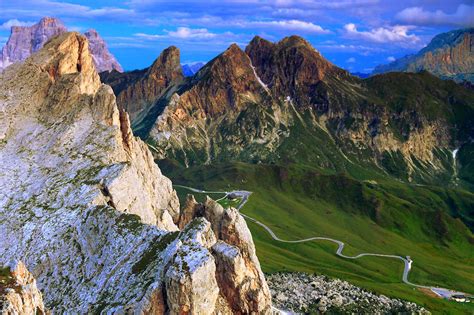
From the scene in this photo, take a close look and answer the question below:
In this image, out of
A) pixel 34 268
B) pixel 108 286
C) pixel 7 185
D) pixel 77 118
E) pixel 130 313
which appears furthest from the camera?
pixel 77 118

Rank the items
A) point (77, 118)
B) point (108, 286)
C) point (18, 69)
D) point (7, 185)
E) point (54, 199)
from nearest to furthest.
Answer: point (108, 286)
point (54, 199)
point (7, 185)
point (77, 118)
point (18, 69)

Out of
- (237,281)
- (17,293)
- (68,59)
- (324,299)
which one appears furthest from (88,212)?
(68,59)

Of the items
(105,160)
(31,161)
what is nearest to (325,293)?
(105,160)

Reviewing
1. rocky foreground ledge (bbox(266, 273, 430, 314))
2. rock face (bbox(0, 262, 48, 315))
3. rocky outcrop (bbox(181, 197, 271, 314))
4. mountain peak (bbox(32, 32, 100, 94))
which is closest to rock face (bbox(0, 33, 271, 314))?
rocky outcrop (bbox(181, 197, 271, 314))

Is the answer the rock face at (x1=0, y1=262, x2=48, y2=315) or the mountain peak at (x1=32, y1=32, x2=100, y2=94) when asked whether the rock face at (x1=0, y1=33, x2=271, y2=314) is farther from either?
the rock face at (x1=0, y1=262, x2=48, y2=315)

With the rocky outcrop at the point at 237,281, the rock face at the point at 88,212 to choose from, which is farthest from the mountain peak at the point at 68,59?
the rocky outcrop at the point at 237,281

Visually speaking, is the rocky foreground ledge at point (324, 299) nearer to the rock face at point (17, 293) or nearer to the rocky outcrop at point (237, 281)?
the rocky outcrop at point (237, 281)

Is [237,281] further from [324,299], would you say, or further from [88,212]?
[324,299]

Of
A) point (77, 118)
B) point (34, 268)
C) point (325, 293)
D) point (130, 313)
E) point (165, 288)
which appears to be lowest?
point (325, 293)

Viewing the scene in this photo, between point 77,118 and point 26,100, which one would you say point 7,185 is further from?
point 26,100
